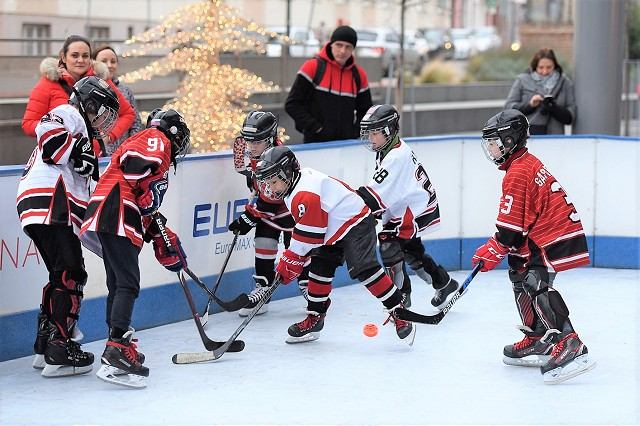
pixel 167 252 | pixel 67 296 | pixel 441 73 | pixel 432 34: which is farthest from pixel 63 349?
pixel 432 34

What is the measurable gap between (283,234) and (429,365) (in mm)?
1309

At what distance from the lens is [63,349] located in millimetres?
4621

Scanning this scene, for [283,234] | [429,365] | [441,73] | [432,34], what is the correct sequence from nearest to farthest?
1. [429,365]
2. [283,234]
3. [441,73]
4. [432,34]

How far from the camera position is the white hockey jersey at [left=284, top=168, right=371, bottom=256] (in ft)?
15.7

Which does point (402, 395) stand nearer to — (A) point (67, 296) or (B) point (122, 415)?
(B) point (122, 415)

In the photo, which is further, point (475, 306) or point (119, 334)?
point (475, 306)

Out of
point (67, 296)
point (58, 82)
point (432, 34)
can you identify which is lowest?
point (67, 296)

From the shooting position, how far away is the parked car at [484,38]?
2252cm

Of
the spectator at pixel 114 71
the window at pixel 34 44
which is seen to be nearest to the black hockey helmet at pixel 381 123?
the spectator at pixel 114 71

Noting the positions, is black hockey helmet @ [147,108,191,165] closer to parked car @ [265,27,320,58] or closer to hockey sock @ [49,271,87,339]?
hockey sock @ [49,271,87,339]

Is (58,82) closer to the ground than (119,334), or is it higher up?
higher up

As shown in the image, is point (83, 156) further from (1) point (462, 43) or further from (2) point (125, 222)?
(1) point (462, 43)

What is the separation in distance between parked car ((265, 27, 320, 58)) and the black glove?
495 centimetres

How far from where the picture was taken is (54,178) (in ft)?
15.0
